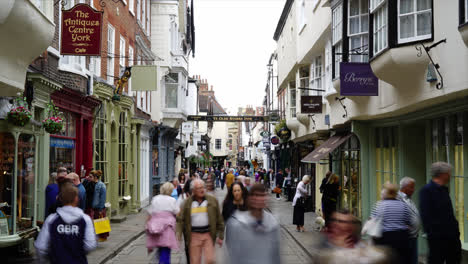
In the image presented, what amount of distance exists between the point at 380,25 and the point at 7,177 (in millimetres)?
8670

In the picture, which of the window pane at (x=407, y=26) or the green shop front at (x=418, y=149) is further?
the window pane at (x=407, y=26)

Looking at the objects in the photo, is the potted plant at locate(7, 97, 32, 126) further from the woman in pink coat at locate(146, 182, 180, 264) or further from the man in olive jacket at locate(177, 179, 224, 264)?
the man in olive jacket at locate(177, 179, 224, 264)

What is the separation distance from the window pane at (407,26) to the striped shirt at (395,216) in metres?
4.16

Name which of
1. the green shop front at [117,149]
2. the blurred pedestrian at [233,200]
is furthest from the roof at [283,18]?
the blurred pedestrian at [233,200]

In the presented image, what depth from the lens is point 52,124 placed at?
43.8 feet

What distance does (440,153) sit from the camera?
11172mm

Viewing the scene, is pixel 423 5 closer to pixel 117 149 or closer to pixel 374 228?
pixel 374 228

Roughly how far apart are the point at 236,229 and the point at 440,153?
6719 mm

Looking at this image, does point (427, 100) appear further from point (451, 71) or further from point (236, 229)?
point (236, 229)

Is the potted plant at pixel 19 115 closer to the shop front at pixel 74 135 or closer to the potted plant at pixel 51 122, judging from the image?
the potted plant at pixel 51 122

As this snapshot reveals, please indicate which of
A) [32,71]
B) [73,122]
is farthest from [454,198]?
[73,122]

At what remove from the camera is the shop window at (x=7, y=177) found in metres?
11.5

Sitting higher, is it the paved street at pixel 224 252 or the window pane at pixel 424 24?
the window pane at pixel 424 24

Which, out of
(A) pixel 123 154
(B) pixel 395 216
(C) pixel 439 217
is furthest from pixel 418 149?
(A) pixel 123 154
